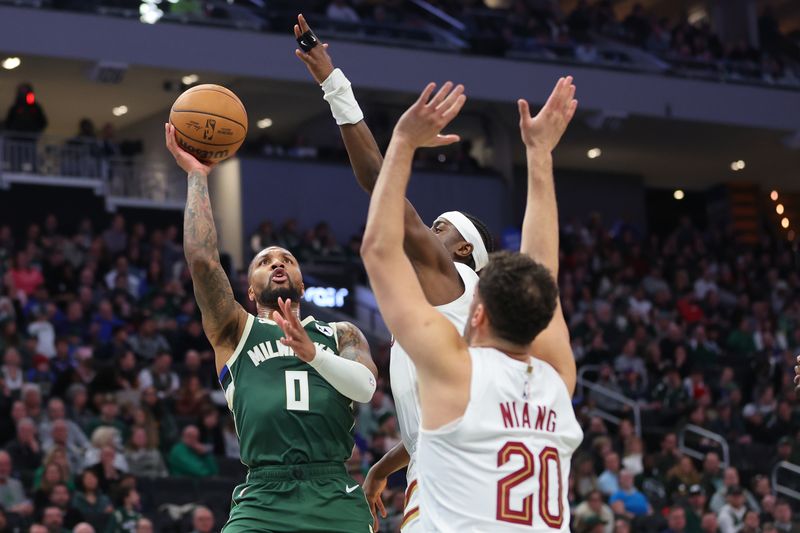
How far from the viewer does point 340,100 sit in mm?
5590

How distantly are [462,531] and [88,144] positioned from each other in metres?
20.4

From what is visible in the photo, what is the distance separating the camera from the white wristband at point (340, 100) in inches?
219

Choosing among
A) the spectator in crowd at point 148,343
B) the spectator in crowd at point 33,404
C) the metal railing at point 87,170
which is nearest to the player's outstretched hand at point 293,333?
the spectator in crowd at point 33,404

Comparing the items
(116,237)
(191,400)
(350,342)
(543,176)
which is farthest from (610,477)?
(543,176)

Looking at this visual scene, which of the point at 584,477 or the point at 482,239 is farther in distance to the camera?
the point at 584,477

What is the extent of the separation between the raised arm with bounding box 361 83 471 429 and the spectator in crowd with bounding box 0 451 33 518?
9.15m

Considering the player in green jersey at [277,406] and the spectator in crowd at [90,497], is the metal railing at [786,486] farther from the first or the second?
the player in green jersey at [277,406]

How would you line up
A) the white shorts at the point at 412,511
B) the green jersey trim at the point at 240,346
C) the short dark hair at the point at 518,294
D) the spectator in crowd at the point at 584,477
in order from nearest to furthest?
the short dark hair at the point at 518,294 → the white shorts at the point at 412,511 → the green jersey trim at the point at 240,346 → the spectator in crowd at the point at 584,477

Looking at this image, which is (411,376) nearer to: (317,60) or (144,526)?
(317,60)

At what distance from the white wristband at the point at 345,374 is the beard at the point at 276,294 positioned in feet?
1.03

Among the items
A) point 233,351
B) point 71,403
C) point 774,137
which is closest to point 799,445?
point 71,403

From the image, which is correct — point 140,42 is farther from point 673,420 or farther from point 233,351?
point 233,351

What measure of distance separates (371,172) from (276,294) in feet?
3.82

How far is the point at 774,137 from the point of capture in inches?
1179
